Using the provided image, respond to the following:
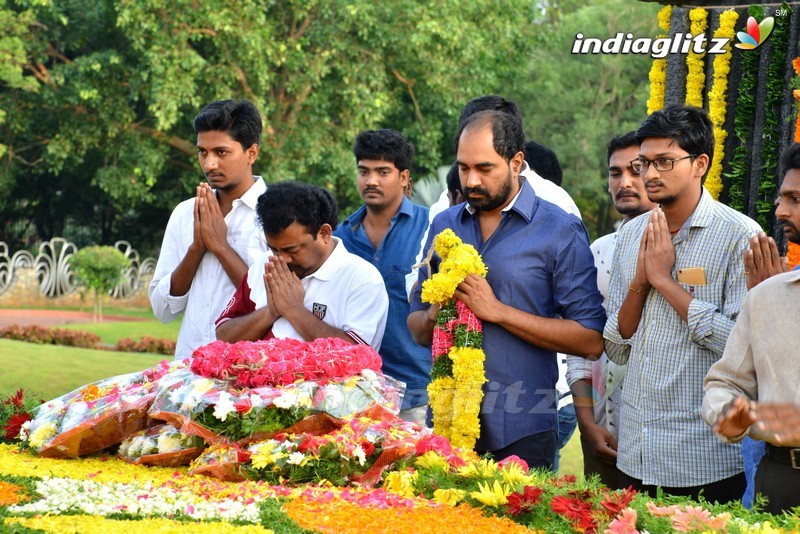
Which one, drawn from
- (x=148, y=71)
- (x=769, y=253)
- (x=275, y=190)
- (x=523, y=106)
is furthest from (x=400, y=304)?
(x=523, y=106)

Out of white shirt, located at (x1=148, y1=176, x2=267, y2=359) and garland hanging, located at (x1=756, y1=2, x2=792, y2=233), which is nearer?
white shirt, located at (x1=148, y1=176, x2=267, y2=359)

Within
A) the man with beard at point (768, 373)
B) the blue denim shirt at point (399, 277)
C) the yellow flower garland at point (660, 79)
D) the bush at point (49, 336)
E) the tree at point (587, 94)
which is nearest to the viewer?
the man with beard at point (768, 373)

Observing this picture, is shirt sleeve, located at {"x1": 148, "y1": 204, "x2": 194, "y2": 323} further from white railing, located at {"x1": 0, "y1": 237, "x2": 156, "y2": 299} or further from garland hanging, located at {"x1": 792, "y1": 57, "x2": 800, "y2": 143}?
white railing, located at {"x1": 0, "y1": 237, "x2": 156, "y2": 299}

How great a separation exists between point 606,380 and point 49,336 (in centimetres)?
1288

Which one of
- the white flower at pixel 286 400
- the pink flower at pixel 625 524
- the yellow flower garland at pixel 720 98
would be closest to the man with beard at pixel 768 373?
the pink flower at pixel 625 524

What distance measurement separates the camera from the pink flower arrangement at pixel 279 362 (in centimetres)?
364

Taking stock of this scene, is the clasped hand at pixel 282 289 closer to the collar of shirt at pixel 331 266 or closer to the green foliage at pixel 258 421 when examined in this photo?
the collar of shirt at pixel 331 266

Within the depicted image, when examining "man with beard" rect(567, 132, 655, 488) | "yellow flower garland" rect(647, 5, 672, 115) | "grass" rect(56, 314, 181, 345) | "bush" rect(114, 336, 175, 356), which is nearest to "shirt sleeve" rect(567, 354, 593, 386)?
"man with beard" rect(567, 132, 655, 488)

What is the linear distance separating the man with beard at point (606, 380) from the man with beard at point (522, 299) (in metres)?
0.54

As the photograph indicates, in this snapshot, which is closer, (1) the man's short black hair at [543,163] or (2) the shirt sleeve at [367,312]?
(2) the shirt sleeve at [367,312]

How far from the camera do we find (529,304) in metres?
3.89

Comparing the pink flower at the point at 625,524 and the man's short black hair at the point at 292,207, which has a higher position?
the man's short black hair at the point at 292,207

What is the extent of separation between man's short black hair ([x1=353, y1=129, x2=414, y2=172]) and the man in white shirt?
659 millimetres

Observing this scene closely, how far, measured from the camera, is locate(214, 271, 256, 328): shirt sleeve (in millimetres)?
4430
